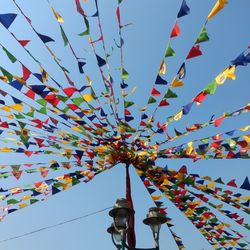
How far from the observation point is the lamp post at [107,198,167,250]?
4.61 meters

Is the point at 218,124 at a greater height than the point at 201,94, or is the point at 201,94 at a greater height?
the point at 201,94

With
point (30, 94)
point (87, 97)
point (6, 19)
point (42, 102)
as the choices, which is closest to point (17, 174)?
point (42, 102)

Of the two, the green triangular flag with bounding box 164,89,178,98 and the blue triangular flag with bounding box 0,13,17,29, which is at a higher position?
the blue triangular flag with bounding box 0,13,17,29

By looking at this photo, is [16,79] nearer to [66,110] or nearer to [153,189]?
[66,110]

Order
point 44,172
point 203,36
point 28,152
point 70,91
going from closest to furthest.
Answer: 1. point 203,36
2. point 70,91
3. point 28,152
4. point 44,172

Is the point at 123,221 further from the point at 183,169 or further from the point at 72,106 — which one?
the point at 72,106

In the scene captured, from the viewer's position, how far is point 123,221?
463cm

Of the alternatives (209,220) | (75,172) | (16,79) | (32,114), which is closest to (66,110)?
(32,114)

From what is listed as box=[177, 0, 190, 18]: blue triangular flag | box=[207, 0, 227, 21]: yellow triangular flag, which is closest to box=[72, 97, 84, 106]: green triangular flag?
box=[177, 0, 190, 18]: blue triangular flag

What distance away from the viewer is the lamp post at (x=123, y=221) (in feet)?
15.1

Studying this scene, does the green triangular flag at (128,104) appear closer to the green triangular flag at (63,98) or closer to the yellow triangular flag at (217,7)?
the green triangular flag at (63,98)

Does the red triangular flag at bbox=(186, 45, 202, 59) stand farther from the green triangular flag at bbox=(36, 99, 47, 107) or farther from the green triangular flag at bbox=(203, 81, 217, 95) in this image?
the green triangular flag at bbox=(36, 99, 47, 107)

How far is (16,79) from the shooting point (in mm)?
5309

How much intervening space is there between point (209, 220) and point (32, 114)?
15.6ft
